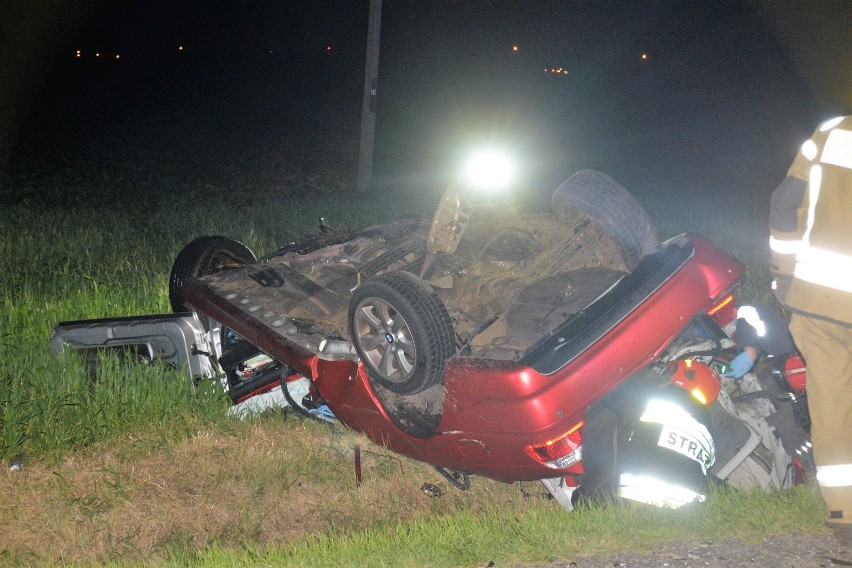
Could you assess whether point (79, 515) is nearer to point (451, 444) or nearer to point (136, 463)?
point (136, 463)

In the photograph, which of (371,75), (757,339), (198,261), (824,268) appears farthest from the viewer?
(371,75)

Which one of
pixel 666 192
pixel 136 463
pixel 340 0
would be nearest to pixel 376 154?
pixel 666 192

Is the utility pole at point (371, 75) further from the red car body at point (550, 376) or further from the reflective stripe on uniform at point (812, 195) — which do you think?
the reflective stripe on uniform at point (812, 195)

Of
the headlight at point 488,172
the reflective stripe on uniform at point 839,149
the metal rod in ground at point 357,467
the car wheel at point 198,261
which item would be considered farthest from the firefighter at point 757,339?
the car wheel at point 198,261

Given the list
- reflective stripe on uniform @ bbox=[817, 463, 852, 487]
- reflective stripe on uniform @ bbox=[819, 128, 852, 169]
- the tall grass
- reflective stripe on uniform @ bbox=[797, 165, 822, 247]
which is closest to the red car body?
reflective stripe on uniform @ bbox=[797, 165, 822, 247]

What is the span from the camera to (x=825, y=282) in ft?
11.3

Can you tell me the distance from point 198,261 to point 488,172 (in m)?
2.00

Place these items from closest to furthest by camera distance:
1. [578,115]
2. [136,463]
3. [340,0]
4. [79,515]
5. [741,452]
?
[741,452] < [79,515] < [136,463] < [578,115] < [340,0]

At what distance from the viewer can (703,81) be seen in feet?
104

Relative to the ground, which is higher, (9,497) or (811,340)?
(811,340)

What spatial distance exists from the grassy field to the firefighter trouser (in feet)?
0.72

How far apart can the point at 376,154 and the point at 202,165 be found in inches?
190

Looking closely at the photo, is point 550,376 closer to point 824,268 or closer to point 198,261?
point 824,268

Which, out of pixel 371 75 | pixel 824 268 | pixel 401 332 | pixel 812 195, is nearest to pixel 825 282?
pixel 824 268
